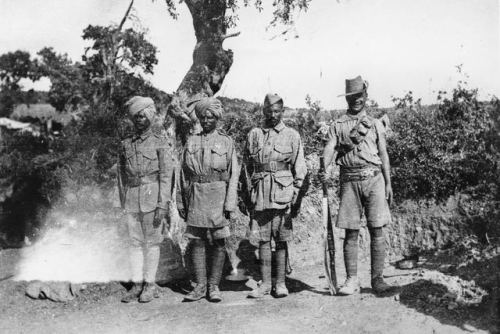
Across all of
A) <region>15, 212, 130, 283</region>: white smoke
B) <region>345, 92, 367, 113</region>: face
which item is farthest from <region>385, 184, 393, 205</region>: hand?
<region>15, 212, 130, 283</region>: white smoke

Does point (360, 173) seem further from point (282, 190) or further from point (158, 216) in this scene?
point (158, 216)

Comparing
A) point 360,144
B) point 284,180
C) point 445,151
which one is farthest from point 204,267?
point 445,151

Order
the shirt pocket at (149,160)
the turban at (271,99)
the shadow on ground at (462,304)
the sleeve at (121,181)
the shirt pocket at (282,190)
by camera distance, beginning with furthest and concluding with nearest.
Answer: the sleeve at (121,181), the shirt pocket at (149,160), the turban at (271,99), the shirt pocket at (282,190), the shadow on ground at (462,304)

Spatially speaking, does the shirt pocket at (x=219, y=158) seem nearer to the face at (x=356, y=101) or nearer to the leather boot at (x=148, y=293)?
the face at (x=356, y=101)

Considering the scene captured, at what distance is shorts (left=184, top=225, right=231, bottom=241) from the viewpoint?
5.24 meters

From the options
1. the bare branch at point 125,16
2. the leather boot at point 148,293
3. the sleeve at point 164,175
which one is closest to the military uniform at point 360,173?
the sleeve at point 164,175

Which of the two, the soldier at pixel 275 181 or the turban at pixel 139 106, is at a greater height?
the turban at pixel 139 106

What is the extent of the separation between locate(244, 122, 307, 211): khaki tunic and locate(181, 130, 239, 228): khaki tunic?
250 mm

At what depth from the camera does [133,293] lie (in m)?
5.64

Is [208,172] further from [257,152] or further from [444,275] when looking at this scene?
[444,275]

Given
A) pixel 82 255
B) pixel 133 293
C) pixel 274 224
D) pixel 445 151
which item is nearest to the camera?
pixel 274 224

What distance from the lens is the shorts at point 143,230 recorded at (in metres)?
5.50

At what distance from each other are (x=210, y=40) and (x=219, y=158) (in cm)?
405

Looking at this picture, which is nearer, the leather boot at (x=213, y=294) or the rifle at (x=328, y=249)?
the rifle at (x=328, y=249)
